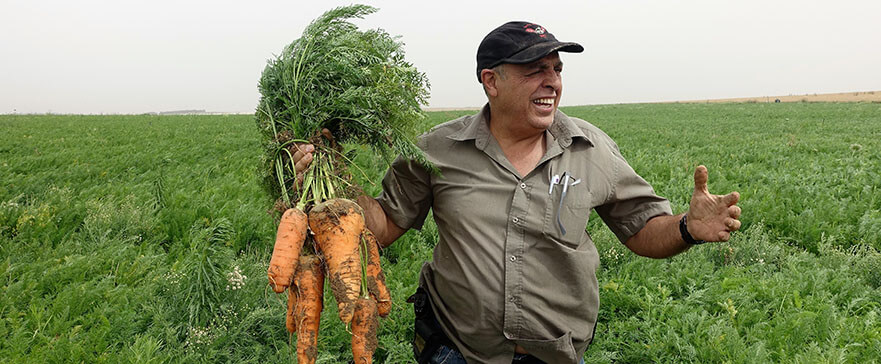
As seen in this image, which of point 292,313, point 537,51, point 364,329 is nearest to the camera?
point 537,51

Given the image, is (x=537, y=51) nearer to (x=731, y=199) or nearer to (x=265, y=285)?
(x=731, y=199)

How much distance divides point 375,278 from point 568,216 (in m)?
0.88

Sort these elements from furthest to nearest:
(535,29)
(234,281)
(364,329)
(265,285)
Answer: (265,285), (234,281), (364,329), (535,29)

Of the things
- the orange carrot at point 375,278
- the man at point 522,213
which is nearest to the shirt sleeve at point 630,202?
the man at point 522,213

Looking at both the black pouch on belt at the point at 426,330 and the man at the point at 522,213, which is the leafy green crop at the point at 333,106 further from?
the black pouch on belt at the point at 426,330

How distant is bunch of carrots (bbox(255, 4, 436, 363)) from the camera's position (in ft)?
6.76

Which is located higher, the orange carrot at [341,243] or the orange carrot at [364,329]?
the orange carrot at [341,243]

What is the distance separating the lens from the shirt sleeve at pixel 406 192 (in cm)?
224

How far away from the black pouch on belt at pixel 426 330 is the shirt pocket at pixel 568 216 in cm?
63

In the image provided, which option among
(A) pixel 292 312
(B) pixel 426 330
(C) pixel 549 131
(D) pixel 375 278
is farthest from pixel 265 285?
(C) pixel 549 131

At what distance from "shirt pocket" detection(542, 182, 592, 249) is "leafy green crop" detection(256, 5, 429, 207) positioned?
53cm

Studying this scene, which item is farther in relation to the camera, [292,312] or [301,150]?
[292,312]

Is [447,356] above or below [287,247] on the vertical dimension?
below

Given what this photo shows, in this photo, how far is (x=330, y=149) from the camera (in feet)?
7.04
